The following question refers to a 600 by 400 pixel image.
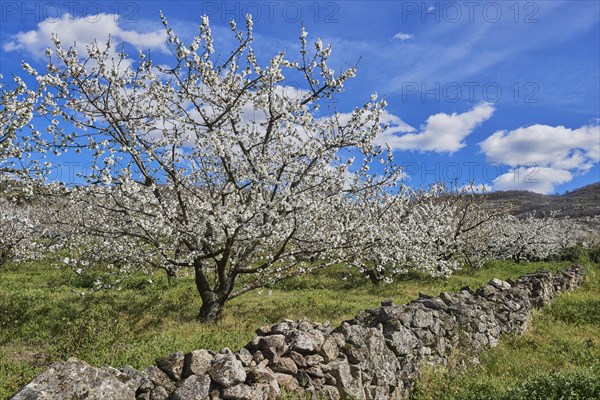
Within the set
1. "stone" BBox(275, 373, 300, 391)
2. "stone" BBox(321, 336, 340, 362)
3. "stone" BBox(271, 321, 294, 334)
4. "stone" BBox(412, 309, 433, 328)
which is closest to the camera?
"stone" BBox(275, 373, 300, 391)

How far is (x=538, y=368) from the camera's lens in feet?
36.6

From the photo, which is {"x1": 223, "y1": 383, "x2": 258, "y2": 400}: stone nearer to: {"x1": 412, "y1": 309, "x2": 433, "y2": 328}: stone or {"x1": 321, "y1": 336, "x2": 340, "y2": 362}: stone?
{"x1": 321, "y1": 336, "x2": 340, "y2": 362}: stone

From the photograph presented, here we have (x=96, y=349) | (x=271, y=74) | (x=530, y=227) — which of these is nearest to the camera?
(x=96, y=349)

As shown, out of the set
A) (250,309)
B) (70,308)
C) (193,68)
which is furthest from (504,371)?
(70,308)

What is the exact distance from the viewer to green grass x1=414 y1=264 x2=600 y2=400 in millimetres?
8164

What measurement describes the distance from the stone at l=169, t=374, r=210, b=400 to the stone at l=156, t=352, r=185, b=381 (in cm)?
31

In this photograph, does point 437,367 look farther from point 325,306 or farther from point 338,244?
point 325,306

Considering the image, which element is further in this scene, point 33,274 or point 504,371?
point 33,274

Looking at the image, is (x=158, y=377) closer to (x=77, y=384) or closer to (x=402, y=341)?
(x=77, y=384)

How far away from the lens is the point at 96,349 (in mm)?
12094

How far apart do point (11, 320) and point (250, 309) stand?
9.17 meters

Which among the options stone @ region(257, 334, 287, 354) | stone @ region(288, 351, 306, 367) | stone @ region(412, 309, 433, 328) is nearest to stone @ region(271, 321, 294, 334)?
stone @ region(257, 334, 287, 354)

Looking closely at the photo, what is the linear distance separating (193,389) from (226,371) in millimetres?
542

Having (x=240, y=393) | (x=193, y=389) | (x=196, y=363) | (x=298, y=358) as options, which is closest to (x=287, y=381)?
(x=298, y=358)
